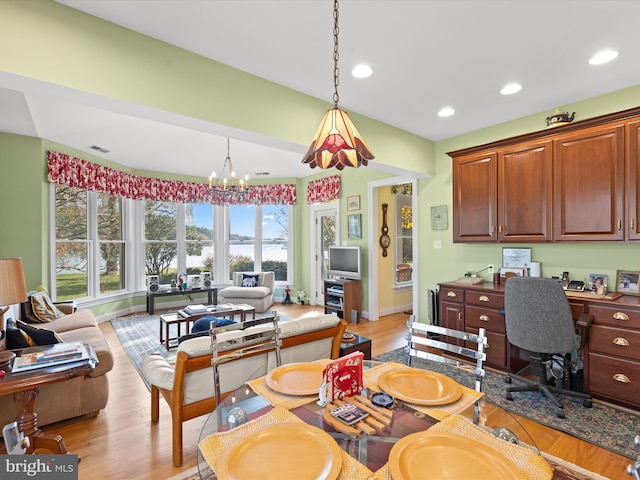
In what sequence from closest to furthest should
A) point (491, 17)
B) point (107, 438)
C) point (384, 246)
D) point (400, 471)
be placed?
point (400, 471) < point (491, 17) < point (107, 438) < point (384, 246)

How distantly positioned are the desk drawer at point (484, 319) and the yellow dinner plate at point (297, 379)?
2.41 meters

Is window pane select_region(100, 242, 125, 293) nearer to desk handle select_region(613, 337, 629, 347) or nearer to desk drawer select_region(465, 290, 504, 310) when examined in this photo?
desk drawer select_region(465, 290, 504, 310)

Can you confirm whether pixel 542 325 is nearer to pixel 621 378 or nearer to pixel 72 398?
pixel 621 378

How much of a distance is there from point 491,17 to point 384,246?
12.9 ft

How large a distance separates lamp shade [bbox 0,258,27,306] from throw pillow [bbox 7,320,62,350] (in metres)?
Result: 0.38

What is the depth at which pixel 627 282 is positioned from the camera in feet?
9.52

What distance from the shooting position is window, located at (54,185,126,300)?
484cm

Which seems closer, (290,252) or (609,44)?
(609,44)

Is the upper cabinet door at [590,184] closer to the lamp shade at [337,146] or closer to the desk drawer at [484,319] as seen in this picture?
the desk drawer at [484,319]

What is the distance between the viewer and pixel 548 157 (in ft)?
10.2

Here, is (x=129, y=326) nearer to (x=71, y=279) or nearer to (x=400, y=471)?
(x=71, y=279)

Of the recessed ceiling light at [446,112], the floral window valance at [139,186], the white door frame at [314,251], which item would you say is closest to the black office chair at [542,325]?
the recessed ceiling light at [446,112]

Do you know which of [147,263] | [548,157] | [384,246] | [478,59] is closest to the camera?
[478,59]

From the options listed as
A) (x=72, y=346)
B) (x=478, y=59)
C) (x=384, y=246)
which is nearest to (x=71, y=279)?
(x=72, y=346)
